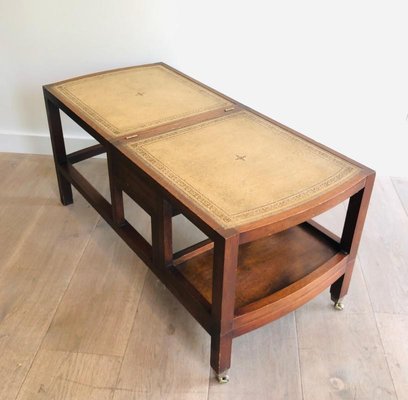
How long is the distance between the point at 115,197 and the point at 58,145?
1.30 ft

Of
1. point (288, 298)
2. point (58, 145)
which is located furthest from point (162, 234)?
point (58, 145)

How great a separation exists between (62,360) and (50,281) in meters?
0.28

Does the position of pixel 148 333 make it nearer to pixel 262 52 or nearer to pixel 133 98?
pixel 133 98

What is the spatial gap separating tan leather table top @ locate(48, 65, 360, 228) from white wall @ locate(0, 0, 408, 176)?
27cm

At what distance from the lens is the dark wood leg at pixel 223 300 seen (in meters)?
0.85

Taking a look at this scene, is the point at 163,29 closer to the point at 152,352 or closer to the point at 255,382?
the point at 152,352

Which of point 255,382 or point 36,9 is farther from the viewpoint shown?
point 36,9

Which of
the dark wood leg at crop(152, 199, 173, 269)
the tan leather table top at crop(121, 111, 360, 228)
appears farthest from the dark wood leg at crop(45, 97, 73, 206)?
the dark wood leg at crop(152, 199, 173, 269)

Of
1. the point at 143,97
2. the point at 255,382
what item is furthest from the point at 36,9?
the point at 255,382

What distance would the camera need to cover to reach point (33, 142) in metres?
1.90

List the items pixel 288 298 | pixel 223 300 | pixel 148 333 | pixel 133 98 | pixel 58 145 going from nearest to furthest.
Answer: pixel 223 300, pixel 288 298, pixel 148 333, pixel 133 98, pixel 58 145

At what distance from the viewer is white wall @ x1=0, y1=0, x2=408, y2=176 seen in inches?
61.0

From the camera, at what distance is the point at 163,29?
5.35 feet

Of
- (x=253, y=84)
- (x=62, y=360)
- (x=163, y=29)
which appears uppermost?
(x=163, y=29)
